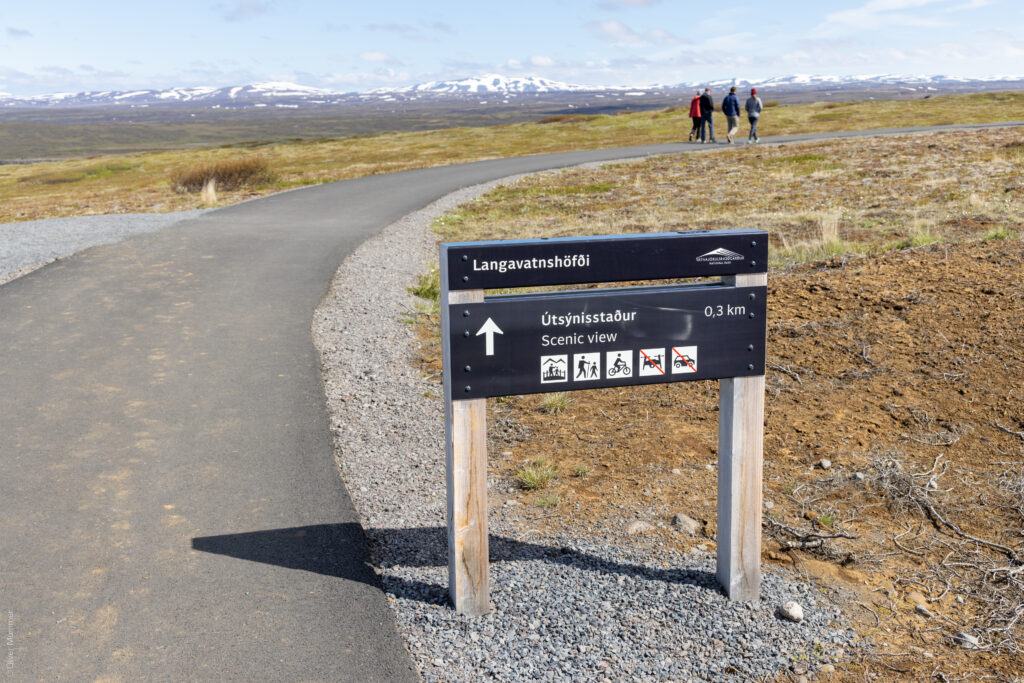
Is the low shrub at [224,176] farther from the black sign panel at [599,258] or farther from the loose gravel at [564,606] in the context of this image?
the black sign panel at [599,258]

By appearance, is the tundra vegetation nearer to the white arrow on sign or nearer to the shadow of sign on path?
the shadow of sign on path

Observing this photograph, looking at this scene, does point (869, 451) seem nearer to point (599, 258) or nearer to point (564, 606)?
point (564, 606)

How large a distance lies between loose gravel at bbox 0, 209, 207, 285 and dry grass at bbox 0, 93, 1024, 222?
1561 cm

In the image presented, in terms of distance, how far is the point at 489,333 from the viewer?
3.98m

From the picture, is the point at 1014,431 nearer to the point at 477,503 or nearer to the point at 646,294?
the point at 646,294

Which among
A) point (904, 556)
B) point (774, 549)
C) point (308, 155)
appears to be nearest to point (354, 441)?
point (774, 549)

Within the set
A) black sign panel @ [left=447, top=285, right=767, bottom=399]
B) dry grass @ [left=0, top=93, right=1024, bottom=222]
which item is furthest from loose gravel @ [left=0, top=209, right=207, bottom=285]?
dry grass @ [left=0, top=93, right=1024, bottom=222]

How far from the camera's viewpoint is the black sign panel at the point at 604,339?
3.98m

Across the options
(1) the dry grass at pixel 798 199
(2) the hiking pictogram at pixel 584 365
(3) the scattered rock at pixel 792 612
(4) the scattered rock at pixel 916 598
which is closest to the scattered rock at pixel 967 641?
(4) the scattered rock at pixel 916 598

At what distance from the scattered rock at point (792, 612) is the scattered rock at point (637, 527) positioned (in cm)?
101

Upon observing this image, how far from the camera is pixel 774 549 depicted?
4875 millimetres

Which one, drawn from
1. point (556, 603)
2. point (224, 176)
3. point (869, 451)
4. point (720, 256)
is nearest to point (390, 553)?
point (556, 603)

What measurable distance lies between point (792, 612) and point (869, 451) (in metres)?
2.31

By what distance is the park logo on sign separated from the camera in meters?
4.13
